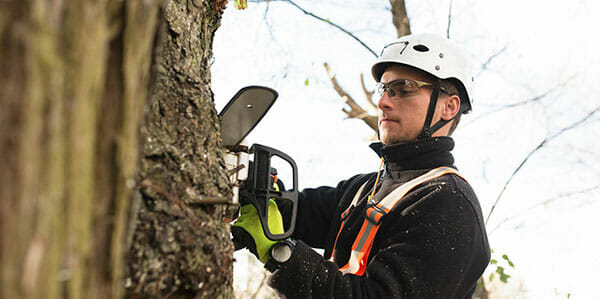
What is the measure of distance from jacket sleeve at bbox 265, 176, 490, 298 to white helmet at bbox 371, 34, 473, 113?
37.3 inches

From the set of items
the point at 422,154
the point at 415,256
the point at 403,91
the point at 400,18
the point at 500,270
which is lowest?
the point at 500,270

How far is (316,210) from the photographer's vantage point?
9.06 ft

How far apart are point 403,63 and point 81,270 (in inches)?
94.8

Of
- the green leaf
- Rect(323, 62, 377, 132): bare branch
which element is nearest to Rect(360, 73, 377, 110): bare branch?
Rect(323, 62, 377, 132): bare branch

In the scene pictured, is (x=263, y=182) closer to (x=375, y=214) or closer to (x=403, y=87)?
(x=375, y=214)

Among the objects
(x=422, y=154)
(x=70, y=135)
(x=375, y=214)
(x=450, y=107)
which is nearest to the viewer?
(x=70, y=135)

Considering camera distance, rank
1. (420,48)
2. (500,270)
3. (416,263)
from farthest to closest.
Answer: (500,270) → (420,48) → (416,263)

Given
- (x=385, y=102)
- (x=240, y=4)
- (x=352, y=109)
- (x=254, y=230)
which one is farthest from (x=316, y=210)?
(x=352, y=109)

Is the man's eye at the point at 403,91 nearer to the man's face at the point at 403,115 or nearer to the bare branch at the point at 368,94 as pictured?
the man's face at the point at 403,115

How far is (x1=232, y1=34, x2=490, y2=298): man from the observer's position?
1.79 meters

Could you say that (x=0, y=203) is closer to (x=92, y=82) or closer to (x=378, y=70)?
(x=92, y=82)

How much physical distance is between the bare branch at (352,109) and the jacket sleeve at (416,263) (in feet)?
15.5

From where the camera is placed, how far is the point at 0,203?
1.46ft

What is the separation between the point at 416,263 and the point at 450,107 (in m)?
1.19
